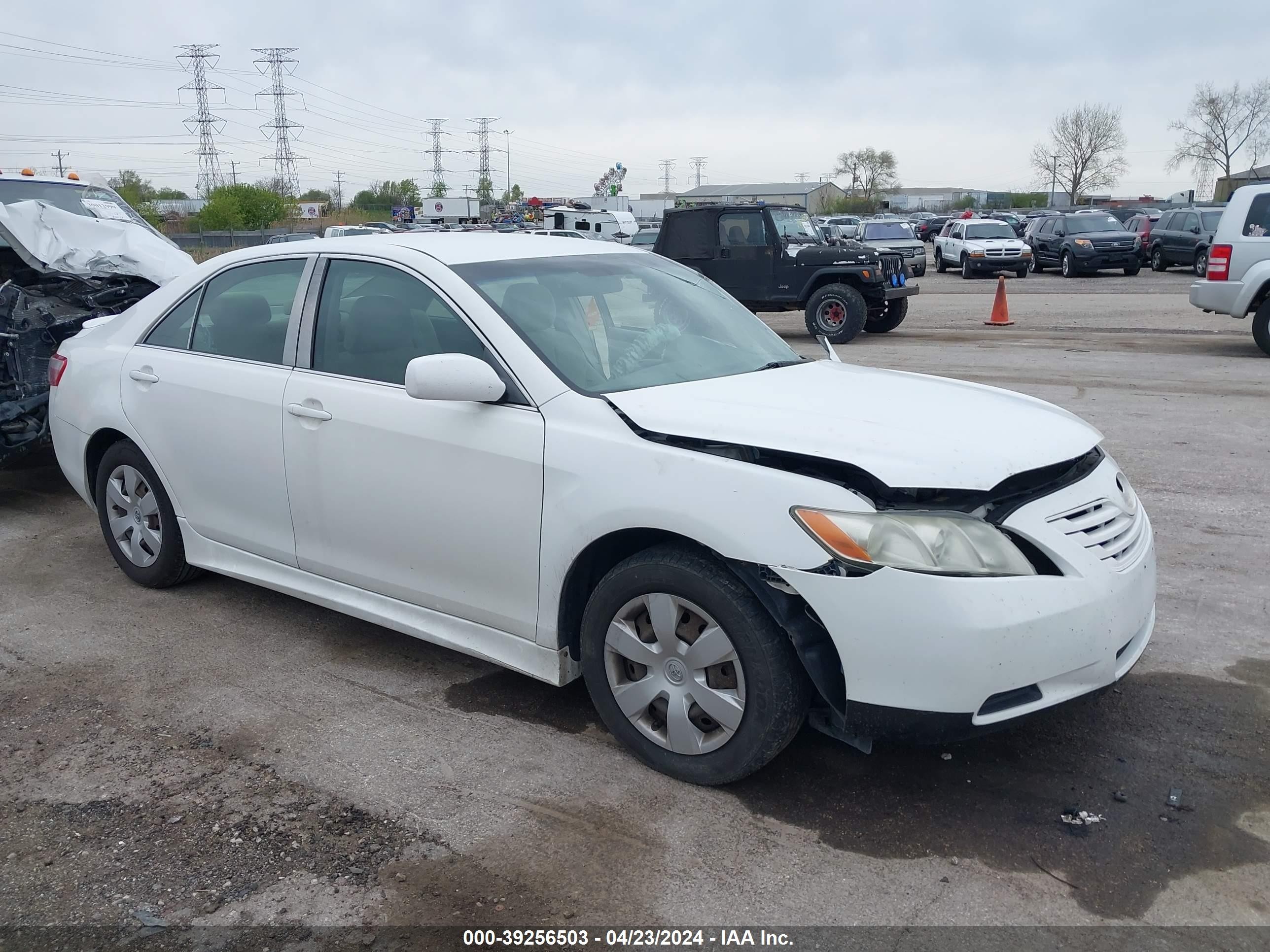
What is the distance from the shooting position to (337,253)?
14.2 feet

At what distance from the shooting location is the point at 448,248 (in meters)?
4.25

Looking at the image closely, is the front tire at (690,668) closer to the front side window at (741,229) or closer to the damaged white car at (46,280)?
the damaged white car at (46,280)

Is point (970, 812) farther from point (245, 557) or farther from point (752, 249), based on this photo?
point (752, 249)

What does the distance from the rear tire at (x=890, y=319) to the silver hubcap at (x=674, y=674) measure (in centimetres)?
1333

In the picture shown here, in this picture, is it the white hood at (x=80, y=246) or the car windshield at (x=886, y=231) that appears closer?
A: the white hood at (x=80, y=246)

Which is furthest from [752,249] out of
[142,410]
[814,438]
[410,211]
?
[410,211]

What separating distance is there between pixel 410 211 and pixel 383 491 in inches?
2762

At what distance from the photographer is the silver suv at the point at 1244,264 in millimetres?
12297

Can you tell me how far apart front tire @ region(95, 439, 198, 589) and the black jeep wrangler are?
1086cm

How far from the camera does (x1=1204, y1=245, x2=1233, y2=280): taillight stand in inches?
492

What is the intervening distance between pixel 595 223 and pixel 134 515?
103ft

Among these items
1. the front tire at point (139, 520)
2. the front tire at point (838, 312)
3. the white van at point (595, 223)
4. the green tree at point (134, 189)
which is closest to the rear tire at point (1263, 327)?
the front tire at point (838, 312)

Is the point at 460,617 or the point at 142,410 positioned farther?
the point at 142,410

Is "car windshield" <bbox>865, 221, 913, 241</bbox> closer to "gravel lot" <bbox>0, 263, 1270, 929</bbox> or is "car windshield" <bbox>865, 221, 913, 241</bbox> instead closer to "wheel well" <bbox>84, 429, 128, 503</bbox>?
"gravel lot" <bbox>0, 263, 1270, 929</bbox>
